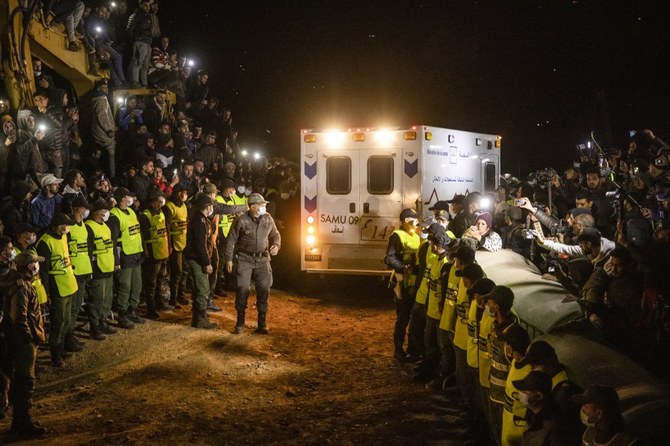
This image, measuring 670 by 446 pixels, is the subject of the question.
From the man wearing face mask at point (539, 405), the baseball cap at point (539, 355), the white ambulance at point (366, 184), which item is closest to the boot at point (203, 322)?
the white ambulance at point (366, 184)

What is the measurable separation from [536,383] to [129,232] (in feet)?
24.7

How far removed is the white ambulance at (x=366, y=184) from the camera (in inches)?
442

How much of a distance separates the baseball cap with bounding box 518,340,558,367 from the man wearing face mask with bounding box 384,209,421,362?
3911 millimetres

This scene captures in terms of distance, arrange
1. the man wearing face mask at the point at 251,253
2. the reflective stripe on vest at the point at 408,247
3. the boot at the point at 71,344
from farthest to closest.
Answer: the man wearing face mask at the point at 251,253 < the boot at the point at 71,344 < the reflective stripe on vest at the point at 408,247

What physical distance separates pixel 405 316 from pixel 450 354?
1.43 metres

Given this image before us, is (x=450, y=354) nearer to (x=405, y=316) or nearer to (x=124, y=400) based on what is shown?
(x=405, y=316)

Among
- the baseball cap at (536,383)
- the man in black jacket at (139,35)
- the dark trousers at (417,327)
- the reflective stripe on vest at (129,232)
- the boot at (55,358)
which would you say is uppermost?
the man in black jacket at (139,35)

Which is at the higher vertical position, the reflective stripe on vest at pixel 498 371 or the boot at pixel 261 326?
the reflective stripe on vest at pixel 498 371

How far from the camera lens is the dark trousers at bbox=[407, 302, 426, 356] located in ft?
24.8

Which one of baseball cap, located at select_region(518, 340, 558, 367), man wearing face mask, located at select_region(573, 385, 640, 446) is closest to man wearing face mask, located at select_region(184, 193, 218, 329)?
baseball cap, located at select_region(518, 340, 558, 367)

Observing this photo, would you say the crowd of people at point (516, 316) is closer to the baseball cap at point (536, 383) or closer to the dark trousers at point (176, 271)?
the baseball cap at point (536, 383)

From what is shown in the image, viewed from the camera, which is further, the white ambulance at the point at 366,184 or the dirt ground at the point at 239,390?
the white ambulance at the point at 366,184

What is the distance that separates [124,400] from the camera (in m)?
6.71

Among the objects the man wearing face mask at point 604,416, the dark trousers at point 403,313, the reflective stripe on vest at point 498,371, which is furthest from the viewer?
the dark trousers at point 403,313
